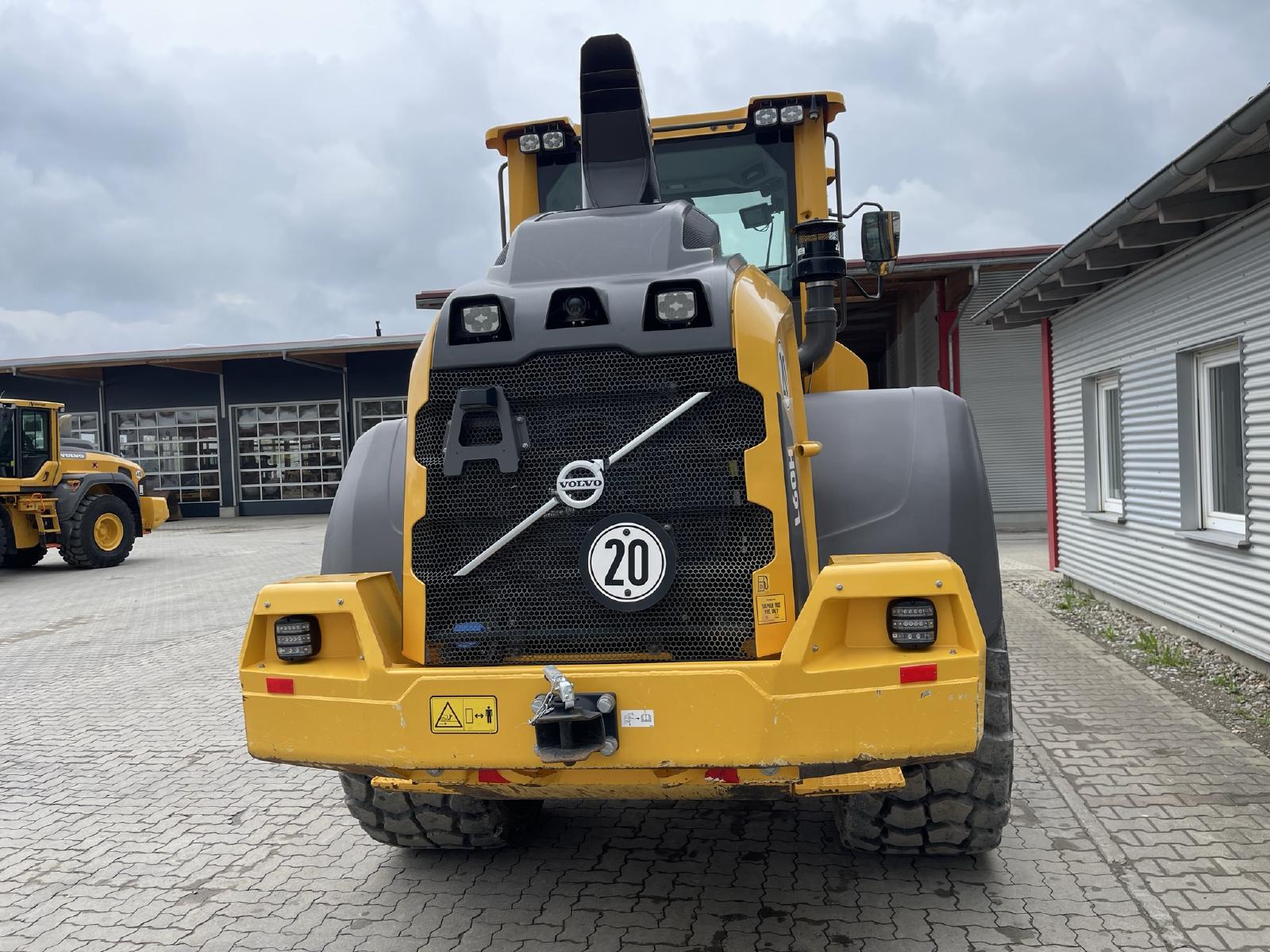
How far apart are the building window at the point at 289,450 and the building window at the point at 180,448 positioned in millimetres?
974

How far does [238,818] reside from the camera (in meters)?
4.62

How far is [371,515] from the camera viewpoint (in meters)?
3.43

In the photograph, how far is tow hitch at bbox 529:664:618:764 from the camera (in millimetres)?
2598

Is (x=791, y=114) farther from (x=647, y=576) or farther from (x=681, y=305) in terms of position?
(x=647, y=576)

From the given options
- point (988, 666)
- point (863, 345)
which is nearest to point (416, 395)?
point (988, 666)

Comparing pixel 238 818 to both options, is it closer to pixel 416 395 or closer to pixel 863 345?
pixel 416 395

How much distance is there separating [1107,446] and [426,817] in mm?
8211

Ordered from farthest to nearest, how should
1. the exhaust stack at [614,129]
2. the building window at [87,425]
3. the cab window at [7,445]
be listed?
1. the building window at [87,425]
2. the cab window at [7,445]
3. the exhaust stack at [614,129]

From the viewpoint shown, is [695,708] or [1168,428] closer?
[695,708]

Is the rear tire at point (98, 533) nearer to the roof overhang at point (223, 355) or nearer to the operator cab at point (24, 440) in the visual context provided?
the operator cab at point (24, 440)

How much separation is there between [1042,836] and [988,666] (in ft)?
3.92

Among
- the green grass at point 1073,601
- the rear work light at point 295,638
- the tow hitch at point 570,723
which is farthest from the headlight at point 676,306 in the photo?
the green grass at point 1073,601

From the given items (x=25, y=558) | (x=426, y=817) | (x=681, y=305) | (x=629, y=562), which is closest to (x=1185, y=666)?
→ (x=426, y=817)

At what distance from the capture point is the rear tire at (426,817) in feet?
12.2
